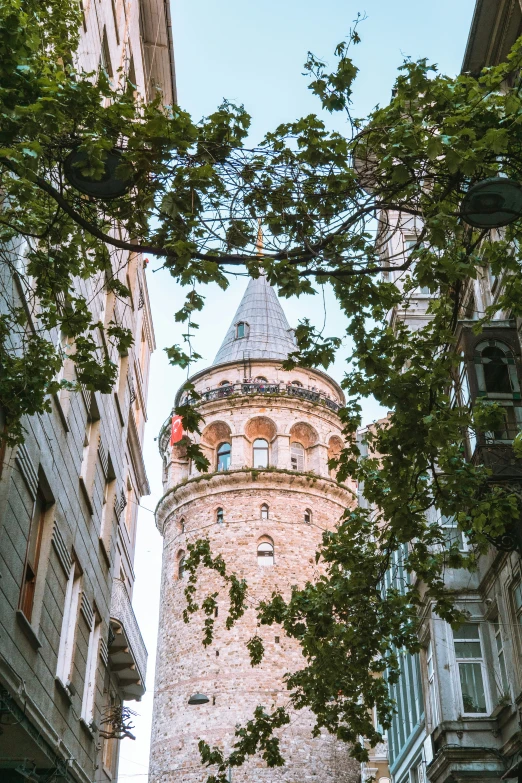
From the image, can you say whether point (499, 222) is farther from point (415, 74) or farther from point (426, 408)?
point (426, 408)

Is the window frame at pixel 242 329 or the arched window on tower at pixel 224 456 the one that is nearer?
the arched window on tower at pixel 224 456

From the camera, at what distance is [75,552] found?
15.3m

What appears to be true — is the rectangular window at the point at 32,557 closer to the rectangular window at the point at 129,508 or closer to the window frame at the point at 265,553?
the rectangular window at the point at 129,508

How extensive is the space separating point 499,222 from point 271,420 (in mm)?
36226

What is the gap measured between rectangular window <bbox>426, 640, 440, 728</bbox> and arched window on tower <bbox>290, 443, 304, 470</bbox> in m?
22.0

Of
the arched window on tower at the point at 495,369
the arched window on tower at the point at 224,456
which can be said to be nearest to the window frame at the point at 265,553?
the arched window on tower at the point at 224,456

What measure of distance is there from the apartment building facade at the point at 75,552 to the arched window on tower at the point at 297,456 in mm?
18848

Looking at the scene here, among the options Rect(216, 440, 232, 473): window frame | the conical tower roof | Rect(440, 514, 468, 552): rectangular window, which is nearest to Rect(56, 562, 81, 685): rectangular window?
Rect(440, 514, 468, 552): rectangular window

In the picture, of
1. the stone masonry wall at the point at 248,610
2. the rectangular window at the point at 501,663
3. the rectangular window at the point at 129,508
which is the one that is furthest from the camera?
the stone masonry wall at the point at 248,610

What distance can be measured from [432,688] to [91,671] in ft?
25.8

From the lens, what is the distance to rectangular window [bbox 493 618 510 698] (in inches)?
712

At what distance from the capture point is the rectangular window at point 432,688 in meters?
20.2

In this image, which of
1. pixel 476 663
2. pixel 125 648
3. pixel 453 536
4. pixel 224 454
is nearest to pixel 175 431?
pixel 224 454

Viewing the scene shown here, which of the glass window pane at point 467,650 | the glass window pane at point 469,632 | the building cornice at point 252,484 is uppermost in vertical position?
the building cornice at point 252,484
